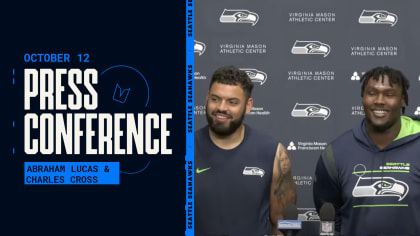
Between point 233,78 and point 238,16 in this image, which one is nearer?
point 233,78

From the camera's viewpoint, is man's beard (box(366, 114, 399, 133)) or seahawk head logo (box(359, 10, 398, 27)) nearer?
man's beard (box(366, 114, 399, 133))

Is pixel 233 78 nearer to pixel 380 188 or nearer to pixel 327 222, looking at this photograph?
pixel 380 188

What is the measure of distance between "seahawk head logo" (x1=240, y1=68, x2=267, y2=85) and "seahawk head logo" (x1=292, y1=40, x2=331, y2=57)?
340 mm

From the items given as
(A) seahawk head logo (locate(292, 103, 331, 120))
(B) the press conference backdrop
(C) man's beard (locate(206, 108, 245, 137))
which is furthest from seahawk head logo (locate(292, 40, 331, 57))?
(C) man's beard (locate(206, 108, 245, 137))

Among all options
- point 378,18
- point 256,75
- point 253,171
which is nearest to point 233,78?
point 253,171

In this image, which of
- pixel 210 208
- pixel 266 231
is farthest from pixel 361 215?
pixel 210 208

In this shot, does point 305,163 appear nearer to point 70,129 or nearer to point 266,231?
point 266,231

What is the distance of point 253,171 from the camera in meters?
5.39

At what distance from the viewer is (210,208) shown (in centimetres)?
530

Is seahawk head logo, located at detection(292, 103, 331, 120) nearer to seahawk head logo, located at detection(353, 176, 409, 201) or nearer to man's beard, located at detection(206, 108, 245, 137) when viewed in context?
man's beard, located at detection(206, 108, 245, 137)

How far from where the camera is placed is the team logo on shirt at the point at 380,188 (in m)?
4.98

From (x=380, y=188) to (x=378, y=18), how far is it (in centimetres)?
179

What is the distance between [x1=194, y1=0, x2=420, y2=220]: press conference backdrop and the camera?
610cm

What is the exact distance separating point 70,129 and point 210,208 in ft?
5.49
